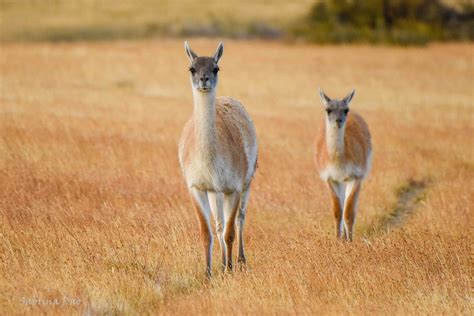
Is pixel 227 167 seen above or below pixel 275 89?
above

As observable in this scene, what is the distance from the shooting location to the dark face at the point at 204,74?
7848 millimetres

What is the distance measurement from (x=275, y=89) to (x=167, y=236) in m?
18.2

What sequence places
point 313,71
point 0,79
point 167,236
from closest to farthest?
point 167,236, point 0,79, point 313,71

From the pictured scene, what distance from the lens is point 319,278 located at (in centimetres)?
737

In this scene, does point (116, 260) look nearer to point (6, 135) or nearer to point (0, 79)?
point (6, 135)

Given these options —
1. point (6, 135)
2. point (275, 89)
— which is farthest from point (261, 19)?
point (6, 135)

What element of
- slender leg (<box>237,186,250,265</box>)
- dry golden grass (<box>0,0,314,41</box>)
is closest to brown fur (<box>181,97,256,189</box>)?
slender leg (<box>237,186,250,265</box>)

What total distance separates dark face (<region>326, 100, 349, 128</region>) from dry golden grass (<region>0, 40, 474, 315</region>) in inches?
50.8

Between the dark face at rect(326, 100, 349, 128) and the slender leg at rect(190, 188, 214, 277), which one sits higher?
the dark face at rect(326, 100, 349, 128)

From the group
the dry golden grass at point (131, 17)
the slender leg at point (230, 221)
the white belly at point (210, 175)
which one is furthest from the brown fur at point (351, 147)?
the dry golden grass at point (131, 17)

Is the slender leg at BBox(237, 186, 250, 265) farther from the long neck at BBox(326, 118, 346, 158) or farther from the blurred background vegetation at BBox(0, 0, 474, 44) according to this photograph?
the blurred background vegetation at BBox(0, 0, 474, 44)

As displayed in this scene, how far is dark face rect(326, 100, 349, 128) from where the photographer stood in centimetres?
1061

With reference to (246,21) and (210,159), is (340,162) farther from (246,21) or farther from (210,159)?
(246,21)

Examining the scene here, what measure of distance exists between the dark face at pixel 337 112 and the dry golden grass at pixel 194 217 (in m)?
1.29
